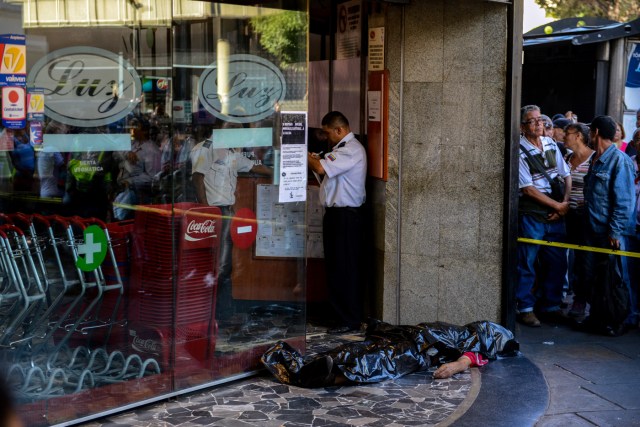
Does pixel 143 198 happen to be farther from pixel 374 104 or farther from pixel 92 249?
pixel 374 104

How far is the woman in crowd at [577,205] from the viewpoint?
8.35 m

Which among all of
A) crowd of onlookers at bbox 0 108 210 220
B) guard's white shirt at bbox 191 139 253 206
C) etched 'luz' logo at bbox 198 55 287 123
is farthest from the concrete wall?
crowd of onlookers at bbox 0 108 210 220

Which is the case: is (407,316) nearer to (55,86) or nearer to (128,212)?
(128,212)

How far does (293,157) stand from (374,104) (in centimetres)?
138

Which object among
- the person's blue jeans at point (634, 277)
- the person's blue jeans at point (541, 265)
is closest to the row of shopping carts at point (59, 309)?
the person's blue jeans at point (541, 265)

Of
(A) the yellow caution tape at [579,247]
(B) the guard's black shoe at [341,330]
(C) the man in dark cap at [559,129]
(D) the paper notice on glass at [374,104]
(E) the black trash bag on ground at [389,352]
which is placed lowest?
(B) the guard's black shoe at [341,330]

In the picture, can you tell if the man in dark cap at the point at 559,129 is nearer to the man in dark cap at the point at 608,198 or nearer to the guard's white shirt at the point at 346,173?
the man in dark cap at the point at 608,198

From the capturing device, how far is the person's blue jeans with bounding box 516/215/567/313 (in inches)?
329

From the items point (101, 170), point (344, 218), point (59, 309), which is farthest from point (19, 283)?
point (344, 218)

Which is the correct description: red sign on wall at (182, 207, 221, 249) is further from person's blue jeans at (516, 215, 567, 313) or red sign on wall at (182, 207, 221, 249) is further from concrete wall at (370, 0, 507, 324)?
person's blue jeans at (516, 215, 567, 313)

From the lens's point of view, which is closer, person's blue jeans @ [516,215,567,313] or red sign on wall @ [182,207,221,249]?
red sign on wall @ [182,207,221,249]

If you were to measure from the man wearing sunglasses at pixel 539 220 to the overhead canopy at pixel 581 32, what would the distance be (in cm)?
350

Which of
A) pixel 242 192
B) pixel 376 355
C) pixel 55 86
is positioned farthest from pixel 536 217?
pixel 55 86

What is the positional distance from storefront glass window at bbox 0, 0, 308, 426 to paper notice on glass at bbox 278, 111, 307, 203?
22 millimetres
